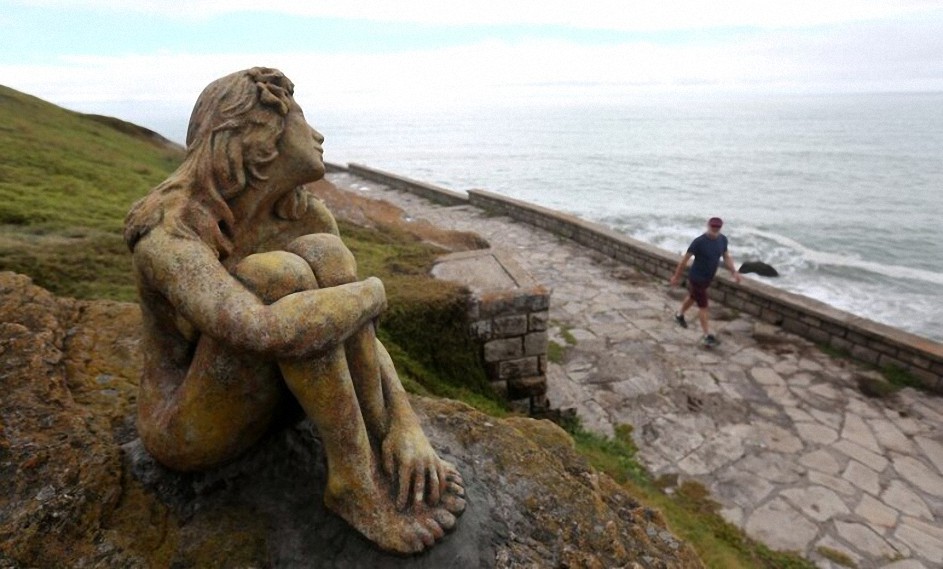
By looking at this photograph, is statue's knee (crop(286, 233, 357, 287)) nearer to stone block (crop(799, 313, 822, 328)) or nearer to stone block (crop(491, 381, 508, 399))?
stone block (crop(491, 381, 508, 399))

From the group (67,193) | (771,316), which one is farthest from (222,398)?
(771,316)

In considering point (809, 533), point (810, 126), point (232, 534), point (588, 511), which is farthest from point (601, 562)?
point (810, 126)

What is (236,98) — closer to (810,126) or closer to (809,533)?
(809,533)

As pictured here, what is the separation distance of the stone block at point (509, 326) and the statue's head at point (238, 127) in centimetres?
366

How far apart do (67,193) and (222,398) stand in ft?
20.1

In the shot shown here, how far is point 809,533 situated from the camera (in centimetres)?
407

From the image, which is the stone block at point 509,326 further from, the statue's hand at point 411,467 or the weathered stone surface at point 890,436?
the weathered stone surface at point 890,436

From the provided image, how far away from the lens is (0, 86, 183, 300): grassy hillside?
13.9 feet

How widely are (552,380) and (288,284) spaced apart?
4698 millimetres

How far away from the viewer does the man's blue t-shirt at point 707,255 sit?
6.98 meters

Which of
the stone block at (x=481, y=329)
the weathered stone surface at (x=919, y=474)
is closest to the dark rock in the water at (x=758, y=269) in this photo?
the weathered stone surface at (x=919, y=474)

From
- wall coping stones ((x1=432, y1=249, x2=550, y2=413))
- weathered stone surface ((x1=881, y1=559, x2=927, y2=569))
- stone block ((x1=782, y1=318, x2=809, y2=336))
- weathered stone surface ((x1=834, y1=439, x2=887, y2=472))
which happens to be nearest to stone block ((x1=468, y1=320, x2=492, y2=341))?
wall coping stones ((x1=432, y1=249, x2=550, y2=413))

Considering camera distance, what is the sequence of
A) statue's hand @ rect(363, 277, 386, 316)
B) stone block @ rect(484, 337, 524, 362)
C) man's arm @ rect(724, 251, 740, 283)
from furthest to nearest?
man's arm @ rect(724, 251, 740, 283) < stone block @ rect(484, 337, 524, 362) < statue's hand @ rect(363, 277, 386, 316)

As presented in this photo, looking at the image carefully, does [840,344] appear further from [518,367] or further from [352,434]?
[352,434]
